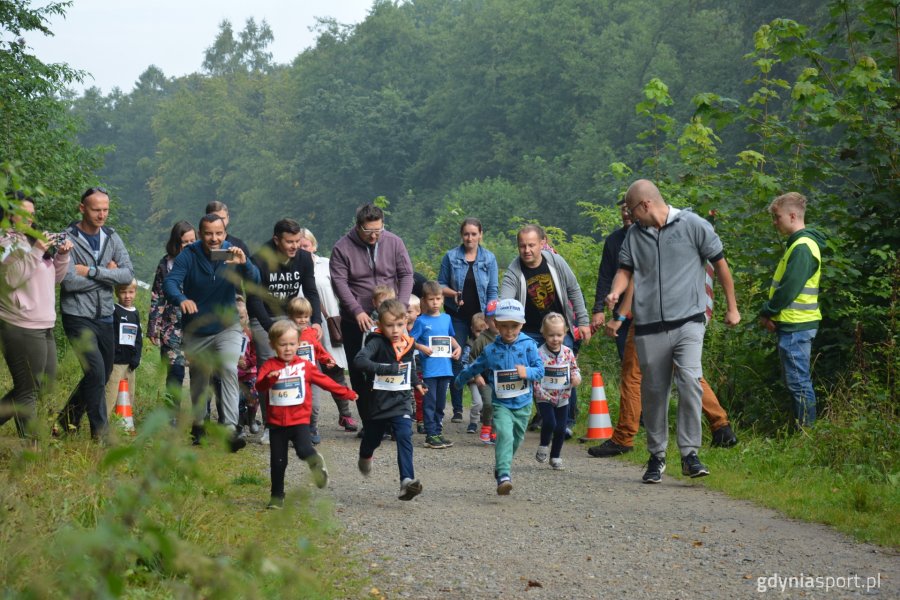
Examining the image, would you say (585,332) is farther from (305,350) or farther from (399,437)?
(399,437)

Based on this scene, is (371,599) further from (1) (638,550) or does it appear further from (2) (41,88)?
(2) (41,88)

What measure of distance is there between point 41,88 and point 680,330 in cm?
1582

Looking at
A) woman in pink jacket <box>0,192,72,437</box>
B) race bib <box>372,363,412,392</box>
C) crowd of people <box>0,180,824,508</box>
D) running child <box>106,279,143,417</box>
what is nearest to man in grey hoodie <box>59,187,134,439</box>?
crowd of people <box>0,180,824,508</box>

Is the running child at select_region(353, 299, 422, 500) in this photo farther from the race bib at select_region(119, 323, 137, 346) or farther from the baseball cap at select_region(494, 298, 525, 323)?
the race bib at select_region(119, 323, 137, 346)

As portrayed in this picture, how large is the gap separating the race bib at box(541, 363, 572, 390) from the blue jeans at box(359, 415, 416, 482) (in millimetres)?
1531

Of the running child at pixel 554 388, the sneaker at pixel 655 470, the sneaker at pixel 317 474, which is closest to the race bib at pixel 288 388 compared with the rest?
the sneaker at pixel 317 474

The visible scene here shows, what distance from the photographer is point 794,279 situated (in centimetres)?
963

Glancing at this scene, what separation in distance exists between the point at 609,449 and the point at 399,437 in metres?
3.00

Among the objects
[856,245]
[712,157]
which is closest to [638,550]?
[856,245]

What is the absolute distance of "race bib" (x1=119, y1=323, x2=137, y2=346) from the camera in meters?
10.8

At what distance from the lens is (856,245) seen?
35.2ft

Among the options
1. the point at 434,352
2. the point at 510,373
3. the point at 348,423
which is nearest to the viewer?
the point at 510,373

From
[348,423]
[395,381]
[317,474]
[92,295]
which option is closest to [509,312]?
[395,381]

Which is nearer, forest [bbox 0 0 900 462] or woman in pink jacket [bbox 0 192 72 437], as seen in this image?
woman in pink jacket [bbox 0 192 72 437]
